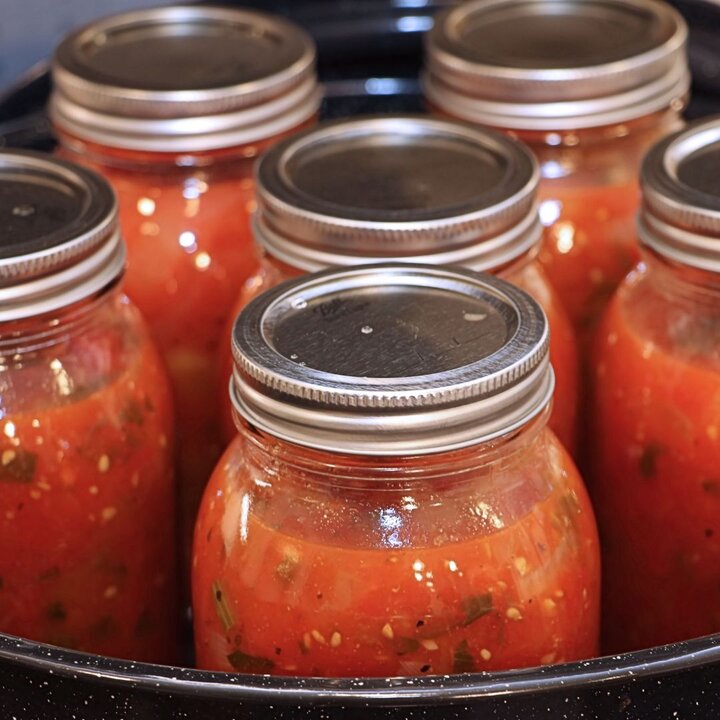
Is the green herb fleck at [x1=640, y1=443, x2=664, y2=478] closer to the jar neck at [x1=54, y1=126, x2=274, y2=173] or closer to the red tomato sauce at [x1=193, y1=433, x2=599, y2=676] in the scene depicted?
the red tomato sauce at [x1=193, y1=433, x2=599, y2=676]

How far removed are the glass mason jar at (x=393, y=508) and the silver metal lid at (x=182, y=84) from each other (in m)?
0.24

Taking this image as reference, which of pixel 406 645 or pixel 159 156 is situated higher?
pixel 159 156

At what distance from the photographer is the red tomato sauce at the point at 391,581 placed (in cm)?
55

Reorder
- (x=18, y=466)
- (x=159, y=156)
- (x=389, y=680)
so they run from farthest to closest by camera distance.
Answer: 1. (x=159, y=156)
2. (x=18, y=466)
3. (x=389, y=680)

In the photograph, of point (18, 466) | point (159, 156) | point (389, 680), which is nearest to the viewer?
point (389, 680)

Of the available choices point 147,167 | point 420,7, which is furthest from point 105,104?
point 420,7

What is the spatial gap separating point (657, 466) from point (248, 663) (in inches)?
9.6

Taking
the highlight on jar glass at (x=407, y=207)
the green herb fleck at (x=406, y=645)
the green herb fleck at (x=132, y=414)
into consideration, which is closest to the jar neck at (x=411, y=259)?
the highlight on jar glass at (x=407, y=207)

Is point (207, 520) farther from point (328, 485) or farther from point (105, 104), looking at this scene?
point (105, 104)

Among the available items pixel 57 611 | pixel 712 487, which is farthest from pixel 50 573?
pixel 712 487

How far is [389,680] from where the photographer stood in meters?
0.49

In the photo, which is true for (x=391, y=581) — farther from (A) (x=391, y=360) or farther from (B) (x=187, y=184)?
(B) (x=187, y=184)

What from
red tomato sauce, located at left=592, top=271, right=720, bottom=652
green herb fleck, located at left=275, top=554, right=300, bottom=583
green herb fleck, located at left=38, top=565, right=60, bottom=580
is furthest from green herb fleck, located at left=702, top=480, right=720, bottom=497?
green herb fleck, located at left=38, top=565, right=60, bottom=580

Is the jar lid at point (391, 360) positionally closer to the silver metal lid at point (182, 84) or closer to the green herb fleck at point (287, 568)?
the green herb fleck at point (287, 568)
